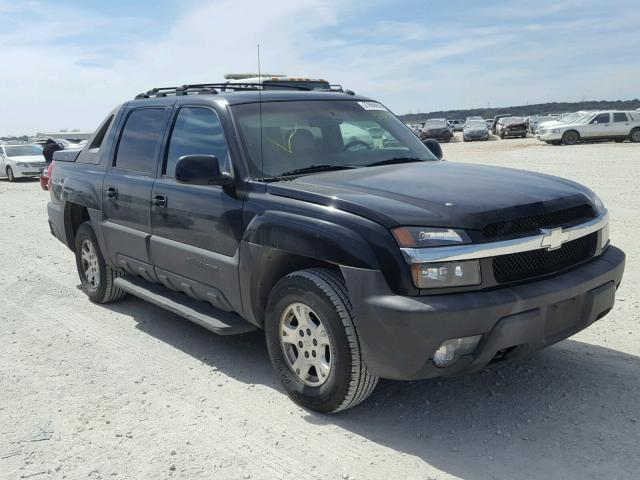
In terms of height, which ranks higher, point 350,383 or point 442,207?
point 442,207

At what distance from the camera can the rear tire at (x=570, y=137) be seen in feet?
99.3

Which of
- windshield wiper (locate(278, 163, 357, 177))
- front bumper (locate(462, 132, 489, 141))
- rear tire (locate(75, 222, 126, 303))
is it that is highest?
windshield wiper (locate(278, 163, 357, 177))

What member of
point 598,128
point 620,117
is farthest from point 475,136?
point 620,117

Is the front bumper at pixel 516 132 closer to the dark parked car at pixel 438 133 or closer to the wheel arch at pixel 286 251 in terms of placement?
the dark parked car at pixel 438 133

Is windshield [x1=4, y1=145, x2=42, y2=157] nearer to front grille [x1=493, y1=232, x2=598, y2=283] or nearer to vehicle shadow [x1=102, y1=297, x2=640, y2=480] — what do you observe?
vehicle shadow [x1=102, y1=297, x2=640, y2=480]

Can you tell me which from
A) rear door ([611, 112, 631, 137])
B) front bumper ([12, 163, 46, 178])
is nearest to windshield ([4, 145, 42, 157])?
front bumper ([12, 163, 46, 178])

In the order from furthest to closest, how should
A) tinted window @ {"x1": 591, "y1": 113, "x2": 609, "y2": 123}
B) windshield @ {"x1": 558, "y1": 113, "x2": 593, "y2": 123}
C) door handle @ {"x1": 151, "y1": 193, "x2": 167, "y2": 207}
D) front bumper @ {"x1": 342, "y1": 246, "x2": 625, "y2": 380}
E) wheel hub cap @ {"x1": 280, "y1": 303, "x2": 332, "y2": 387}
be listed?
1. windshield @ {"x1": 558, "y1": 113, "x2": 593, "y2": 123}
2. tinted window @ {"x1": 591, "y1": 113, "x2": 609, "y2": 123}
3. door handle @ {"x1": 151, "y1": 193, "x2": 167, "y2": 207}
4. wheel hub cap @ {"x1": 280, "y1": 303, "x2": 332, "y2": 387}
5. front bumper @ {"x1": 342, "y1": 246, "x2": 625, "y2": 380}

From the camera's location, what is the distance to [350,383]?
11.0 ft

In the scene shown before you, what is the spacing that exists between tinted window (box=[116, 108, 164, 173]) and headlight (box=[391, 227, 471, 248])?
8.38ft

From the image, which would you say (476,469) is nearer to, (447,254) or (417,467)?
(417,467)

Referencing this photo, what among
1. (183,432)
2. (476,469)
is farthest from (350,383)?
(183,432)

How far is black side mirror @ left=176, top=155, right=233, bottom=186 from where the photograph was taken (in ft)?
12.6

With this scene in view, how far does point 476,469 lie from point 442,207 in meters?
1.30

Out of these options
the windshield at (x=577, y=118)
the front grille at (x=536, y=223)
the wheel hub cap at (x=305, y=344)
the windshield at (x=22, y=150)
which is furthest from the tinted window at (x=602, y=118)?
the wheel hub cap at (x=305, y=344)
